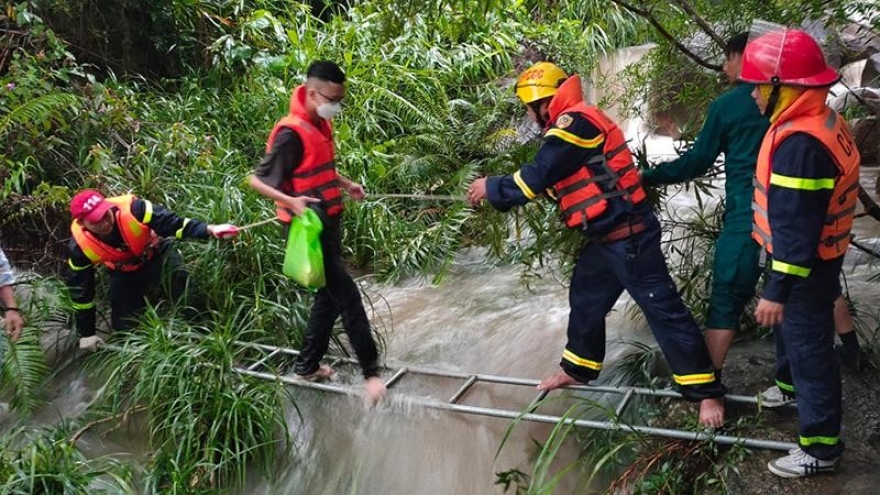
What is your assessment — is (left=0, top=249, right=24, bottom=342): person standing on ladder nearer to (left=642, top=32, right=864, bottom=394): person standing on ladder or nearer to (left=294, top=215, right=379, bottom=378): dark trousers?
(left=294, top=215, right=379, bottom=378): dark trousers

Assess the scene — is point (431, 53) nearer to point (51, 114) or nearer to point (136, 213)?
point (51, 114)

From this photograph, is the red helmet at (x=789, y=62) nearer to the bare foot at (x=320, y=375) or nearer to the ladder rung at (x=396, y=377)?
the ladder rung at (x=396, y=377)

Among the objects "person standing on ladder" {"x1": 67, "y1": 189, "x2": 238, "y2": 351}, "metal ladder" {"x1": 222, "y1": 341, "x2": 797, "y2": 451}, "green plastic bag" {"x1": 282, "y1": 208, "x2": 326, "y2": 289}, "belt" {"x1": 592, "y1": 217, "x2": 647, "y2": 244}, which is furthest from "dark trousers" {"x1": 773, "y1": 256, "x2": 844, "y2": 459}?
"person standing on ladder" {"x1": 67, "y1": 189, "x2": 238, "y2": 351}

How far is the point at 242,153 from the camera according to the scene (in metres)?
7.14

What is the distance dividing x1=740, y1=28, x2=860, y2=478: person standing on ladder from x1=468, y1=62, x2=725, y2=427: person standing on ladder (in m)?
0.44

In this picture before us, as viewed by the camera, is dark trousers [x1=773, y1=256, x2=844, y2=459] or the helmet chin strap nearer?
the helmet chin strap

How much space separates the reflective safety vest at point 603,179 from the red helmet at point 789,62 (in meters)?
0.65

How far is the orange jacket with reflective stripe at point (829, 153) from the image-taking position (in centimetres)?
263

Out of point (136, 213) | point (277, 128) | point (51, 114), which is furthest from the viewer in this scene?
point (51, 114)

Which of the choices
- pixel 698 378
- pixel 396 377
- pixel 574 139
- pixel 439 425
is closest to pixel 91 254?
pixel 396 377

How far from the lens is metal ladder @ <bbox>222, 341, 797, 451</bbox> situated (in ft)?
10.6

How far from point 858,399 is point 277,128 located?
276 cm

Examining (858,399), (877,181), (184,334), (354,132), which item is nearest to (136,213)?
(184,334)

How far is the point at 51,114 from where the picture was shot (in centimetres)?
621
